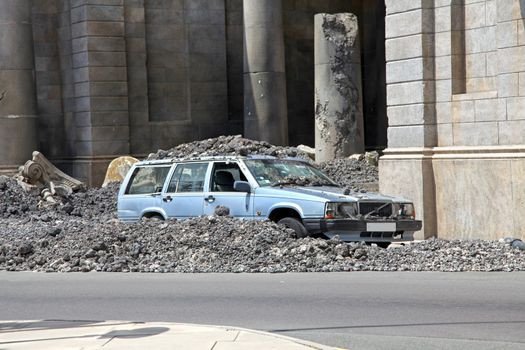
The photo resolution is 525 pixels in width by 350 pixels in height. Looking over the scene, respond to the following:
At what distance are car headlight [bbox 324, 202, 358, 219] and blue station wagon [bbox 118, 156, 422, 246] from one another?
2cm

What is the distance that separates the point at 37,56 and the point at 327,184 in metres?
20.5

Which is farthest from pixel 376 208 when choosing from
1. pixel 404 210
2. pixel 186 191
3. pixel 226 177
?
pixel 186 191

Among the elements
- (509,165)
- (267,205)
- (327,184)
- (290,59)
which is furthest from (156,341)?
(290,59)

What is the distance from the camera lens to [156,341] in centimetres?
1017

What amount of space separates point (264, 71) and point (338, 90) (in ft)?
14.2

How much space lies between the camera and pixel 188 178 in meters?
20.0

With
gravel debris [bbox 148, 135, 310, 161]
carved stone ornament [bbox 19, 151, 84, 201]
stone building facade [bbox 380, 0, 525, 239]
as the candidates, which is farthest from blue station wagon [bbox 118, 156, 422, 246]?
carved stone ornament [bbox 19, 151, 84, 201]

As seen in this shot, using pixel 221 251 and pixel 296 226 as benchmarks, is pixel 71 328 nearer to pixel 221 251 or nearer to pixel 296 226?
pixel 221 251

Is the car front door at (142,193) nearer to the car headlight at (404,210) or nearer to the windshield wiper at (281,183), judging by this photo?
the windshield wiper at (281,183)

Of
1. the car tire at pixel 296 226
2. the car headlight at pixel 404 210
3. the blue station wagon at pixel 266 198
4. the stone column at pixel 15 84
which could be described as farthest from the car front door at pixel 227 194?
the stone column at pixel 15 84

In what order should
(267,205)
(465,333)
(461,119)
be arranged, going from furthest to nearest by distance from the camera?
1. (461,119)
2. (267,205)
3. (465,333)

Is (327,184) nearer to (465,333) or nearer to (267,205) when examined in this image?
(267,205)

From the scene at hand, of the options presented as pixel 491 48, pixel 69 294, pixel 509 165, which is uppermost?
pixel 491 48

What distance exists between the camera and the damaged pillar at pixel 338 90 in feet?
101
